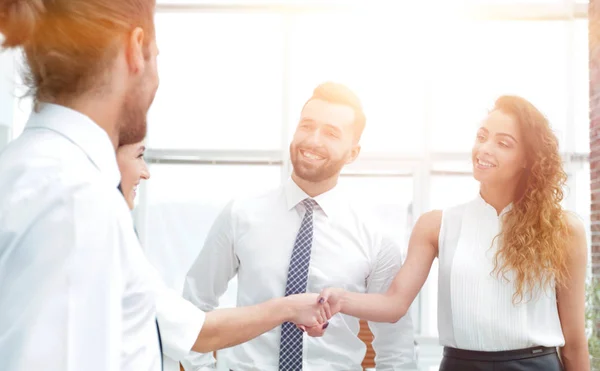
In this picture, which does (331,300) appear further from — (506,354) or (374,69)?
(374,69)

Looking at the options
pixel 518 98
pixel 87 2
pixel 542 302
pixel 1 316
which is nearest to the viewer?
pixel 1 316

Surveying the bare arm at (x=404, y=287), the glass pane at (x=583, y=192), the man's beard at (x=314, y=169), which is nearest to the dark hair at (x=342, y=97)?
the man's beard at (x=314, y=169)

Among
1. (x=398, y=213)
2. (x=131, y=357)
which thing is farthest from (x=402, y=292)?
(x=398, y=213)

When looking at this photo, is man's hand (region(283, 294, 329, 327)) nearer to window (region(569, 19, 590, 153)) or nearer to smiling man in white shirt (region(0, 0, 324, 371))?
smiling man in white shirt (region(0, 0, 324, 371))

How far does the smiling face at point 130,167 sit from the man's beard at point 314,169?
0.60m

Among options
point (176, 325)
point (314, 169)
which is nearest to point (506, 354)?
point (314, 169)

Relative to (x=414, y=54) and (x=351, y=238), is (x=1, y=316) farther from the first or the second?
(x=414, y=54)

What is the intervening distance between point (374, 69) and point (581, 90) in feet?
6.28

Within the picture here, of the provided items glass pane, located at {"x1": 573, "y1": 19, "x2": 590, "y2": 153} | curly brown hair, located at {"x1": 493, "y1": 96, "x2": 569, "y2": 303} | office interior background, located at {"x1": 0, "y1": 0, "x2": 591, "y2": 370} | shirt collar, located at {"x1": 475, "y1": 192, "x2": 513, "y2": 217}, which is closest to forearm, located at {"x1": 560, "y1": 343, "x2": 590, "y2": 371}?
curly brown hair, located at {"x1": 493, "y1": 96, "x2": 569, "y2": 303}

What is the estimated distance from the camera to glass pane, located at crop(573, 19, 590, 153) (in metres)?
6.50

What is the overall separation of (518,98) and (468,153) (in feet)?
14.8

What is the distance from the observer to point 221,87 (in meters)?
6.80

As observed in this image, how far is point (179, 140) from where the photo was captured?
6.83m

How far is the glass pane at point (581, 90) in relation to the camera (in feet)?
21.3
